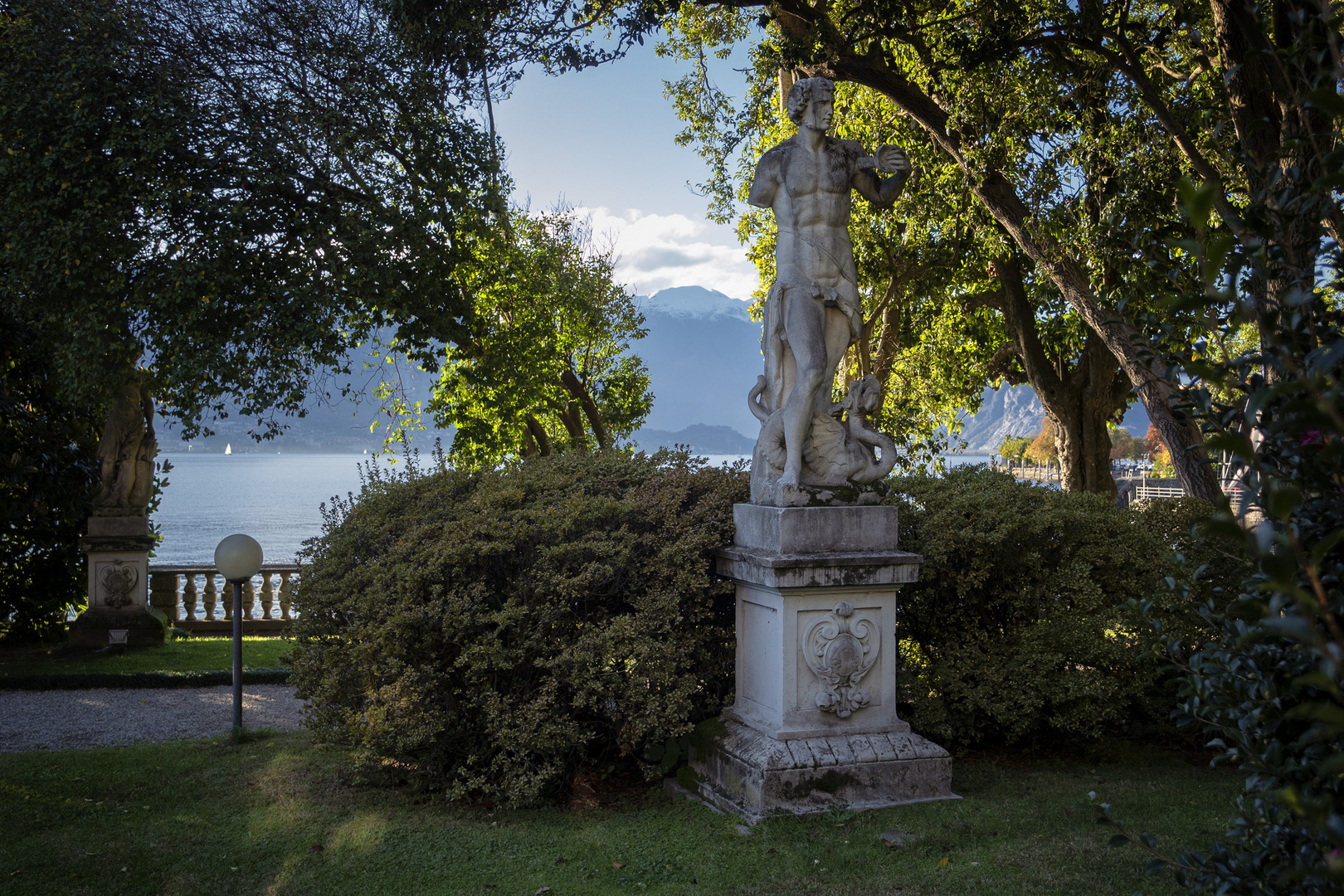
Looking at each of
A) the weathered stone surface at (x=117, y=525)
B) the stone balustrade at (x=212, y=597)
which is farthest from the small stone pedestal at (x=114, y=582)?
the stone balustrade at (x=212, y=597)

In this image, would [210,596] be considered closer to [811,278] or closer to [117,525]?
[117,525]

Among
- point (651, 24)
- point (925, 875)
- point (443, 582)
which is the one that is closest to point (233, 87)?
point (651, 24)

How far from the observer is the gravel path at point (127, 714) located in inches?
311

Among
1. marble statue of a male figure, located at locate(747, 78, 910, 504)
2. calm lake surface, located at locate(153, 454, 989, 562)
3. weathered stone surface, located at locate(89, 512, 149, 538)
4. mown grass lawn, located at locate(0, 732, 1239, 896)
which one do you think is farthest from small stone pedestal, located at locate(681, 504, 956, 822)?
weathered stone surface, located at locate(89, 512, 149, 538)

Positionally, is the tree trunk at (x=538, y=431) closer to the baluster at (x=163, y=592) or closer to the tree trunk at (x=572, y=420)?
the tree trunk at (x=572, y=420)

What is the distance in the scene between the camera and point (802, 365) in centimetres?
566

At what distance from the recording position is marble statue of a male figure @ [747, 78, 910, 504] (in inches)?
223

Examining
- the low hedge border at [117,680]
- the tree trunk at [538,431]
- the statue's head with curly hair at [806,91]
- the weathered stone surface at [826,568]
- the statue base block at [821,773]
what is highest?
the statue's head with curly hair at [806,91]

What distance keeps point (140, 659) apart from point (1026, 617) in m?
10.3

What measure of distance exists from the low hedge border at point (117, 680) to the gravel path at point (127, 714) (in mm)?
97

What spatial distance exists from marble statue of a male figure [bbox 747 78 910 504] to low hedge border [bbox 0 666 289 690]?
7009 mm

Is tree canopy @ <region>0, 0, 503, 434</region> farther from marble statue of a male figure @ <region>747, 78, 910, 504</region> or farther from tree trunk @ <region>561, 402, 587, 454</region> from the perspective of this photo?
tree trunk @ <region>561, 402, 587, 454</region>

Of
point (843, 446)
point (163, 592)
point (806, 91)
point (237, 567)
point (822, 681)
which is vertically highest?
point (806, 91)

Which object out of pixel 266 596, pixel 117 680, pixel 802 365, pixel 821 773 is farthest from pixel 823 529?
pixel 266 596
